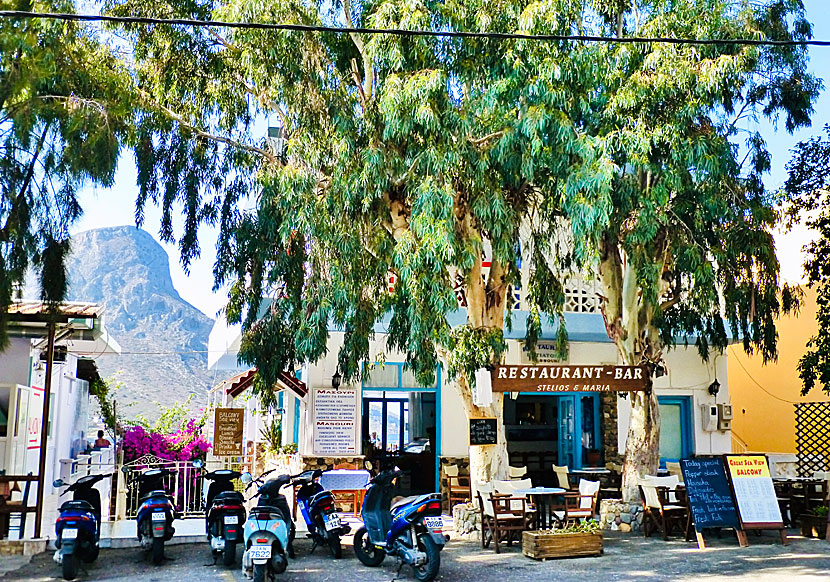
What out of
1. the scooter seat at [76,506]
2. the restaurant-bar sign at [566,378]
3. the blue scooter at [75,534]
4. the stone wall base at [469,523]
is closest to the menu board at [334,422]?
the stone wall base at [469,523]

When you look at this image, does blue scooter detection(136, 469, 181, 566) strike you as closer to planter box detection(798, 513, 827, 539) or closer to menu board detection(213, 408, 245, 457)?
menu board detection(213, 408, 245, 457)

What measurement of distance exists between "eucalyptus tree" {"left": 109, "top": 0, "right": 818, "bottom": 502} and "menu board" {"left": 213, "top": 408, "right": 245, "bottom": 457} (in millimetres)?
2978

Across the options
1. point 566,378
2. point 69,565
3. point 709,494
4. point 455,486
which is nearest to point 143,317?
point 455,486

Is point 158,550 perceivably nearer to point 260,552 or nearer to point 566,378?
point 260,552

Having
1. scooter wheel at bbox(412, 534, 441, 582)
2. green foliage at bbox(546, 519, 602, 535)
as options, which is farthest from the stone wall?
scooter wheel at bbox(412, 534, 441, 582)

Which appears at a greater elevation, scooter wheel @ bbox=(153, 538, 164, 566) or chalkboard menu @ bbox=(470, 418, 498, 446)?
chalkboard menu @ bbox=(470, 418, 498, 446)

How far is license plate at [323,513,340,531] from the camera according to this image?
1041 cm

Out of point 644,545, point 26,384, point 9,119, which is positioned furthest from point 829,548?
point 26,384

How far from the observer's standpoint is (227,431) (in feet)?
Result: 50.8

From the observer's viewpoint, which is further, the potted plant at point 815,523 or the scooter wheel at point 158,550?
the potted plant at point 815,523

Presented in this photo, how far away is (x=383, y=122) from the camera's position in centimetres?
1127

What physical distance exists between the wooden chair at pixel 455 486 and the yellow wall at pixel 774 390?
8.48m

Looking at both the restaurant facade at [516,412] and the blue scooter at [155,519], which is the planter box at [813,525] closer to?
the restaurant facade at [516,412]

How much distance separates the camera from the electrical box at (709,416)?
17797 mm
